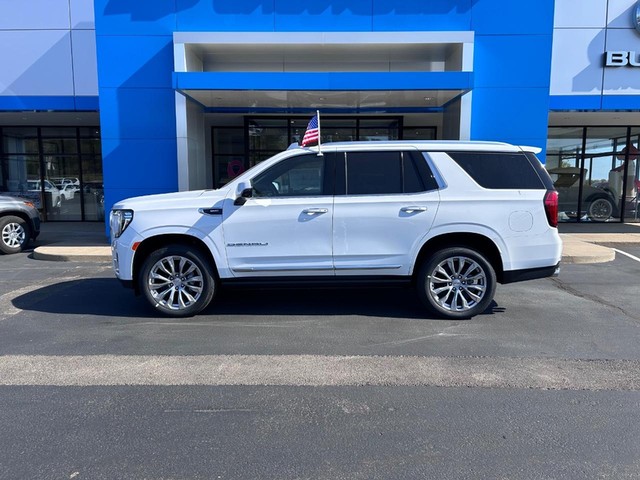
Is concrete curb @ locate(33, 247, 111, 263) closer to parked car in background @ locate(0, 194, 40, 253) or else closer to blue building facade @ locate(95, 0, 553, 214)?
parked car in background @ locate(0, 194, 40, 253)

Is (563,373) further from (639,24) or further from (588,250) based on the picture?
(639,24)

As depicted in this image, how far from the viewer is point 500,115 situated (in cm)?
1147

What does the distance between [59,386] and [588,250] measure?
33.8 feet

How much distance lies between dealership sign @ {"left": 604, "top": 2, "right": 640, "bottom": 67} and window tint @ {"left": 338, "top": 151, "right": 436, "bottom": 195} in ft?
32.5

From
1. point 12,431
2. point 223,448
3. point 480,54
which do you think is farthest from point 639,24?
point 12,431

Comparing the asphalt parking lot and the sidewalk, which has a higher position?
the sidewalk

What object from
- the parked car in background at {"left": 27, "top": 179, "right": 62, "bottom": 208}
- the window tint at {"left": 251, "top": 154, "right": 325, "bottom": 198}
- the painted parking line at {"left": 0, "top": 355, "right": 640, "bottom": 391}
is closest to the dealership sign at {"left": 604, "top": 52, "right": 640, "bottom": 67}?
the window tint at {"left": 251, "top": 154, "right": 325, "bottom": 198}

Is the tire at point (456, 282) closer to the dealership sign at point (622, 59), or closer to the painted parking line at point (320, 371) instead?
the painted parking line at point (320, 371)

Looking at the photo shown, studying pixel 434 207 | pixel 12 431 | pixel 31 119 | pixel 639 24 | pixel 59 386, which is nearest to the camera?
pixel 12 431

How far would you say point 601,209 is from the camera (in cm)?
1695

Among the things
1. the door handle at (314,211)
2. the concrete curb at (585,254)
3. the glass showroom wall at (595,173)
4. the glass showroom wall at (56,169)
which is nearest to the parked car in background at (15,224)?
the glass showroom wall at (56,169)

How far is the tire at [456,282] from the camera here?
18.7 ft

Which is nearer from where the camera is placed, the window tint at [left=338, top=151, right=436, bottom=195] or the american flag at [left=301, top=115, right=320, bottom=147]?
the window tint at [left=338, top=151, right=436, bottom=195]

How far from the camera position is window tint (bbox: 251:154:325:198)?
A: 568 centimetres
